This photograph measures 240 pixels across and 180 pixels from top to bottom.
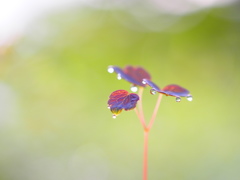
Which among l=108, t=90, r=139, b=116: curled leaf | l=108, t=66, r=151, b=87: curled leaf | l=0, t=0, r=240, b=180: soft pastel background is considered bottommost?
l=108, t=90, r=139, b=116: curled leaf

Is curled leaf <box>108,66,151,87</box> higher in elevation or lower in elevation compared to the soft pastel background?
lower

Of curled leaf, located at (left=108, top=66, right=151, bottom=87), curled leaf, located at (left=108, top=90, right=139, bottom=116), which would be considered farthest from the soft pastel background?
curled leaf, located at (left=108, top=90, right=139, bottom=116)

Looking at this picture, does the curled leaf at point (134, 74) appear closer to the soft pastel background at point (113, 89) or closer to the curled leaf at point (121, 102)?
the curled leaf at point (121, 102)

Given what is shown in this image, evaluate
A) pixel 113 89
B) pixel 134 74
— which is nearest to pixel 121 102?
pixel 134 74

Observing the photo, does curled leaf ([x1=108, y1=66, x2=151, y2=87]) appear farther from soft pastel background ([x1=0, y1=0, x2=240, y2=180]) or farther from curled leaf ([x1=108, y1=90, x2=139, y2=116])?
soft pastel background ([x1=0, y1=0, x2=240, y2=180])

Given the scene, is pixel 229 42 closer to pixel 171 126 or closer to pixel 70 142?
pixel 171 126

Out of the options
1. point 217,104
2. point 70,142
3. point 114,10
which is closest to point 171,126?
point 217,104

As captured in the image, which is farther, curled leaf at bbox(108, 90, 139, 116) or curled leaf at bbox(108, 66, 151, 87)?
curled leaf at bbox(108, 66, 151, 87)

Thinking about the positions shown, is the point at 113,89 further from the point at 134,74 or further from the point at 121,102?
the point at 121,102
